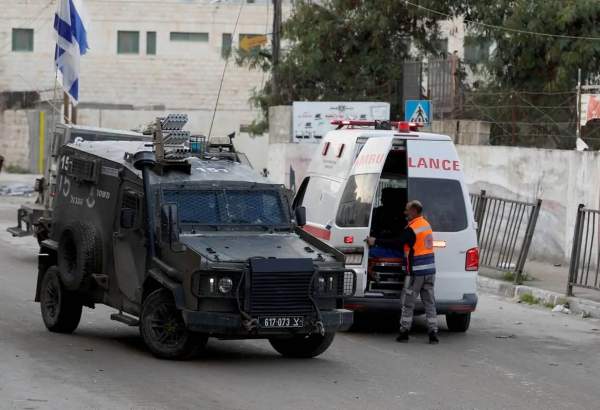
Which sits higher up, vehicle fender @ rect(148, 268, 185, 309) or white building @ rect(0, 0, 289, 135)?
white building @ rect(0, 0, 289, 135)

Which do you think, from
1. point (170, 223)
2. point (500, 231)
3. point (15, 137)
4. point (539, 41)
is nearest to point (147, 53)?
point (15, 137)

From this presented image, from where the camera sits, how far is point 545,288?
1903 centimetres

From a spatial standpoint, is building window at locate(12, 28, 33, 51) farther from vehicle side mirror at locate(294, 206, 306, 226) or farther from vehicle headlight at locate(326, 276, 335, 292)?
vehicle headlight at locate(326, 276, 335, 292)

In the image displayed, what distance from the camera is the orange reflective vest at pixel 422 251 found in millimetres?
13891

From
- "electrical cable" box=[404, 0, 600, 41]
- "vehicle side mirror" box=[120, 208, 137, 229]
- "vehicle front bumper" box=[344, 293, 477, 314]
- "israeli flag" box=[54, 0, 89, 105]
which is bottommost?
"vehicle front bumper" box=[344, 293, 477, 314]

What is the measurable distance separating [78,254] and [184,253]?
1906 millimetres

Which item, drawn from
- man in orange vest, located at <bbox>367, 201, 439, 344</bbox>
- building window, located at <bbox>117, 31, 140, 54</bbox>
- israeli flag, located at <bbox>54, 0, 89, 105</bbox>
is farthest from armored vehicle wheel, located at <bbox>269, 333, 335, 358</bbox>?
building window, located at <bbox>117, 31, 140, 54</bbox>

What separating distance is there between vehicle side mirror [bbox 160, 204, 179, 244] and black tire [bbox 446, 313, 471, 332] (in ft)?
14.8

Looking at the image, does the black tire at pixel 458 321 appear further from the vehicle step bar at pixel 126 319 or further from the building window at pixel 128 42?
the building window at pixel 128 42

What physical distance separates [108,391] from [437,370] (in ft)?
11.6

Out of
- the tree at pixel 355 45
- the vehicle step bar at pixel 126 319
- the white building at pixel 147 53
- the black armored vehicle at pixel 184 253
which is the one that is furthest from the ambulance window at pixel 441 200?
the white building at pixel 147 53

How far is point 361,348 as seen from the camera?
44.5 ft

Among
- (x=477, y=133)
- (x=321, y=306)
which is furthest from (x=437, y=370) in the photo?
(x=477, y=133)

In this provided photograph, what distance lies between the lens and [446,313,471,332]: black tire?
15.2 meters
